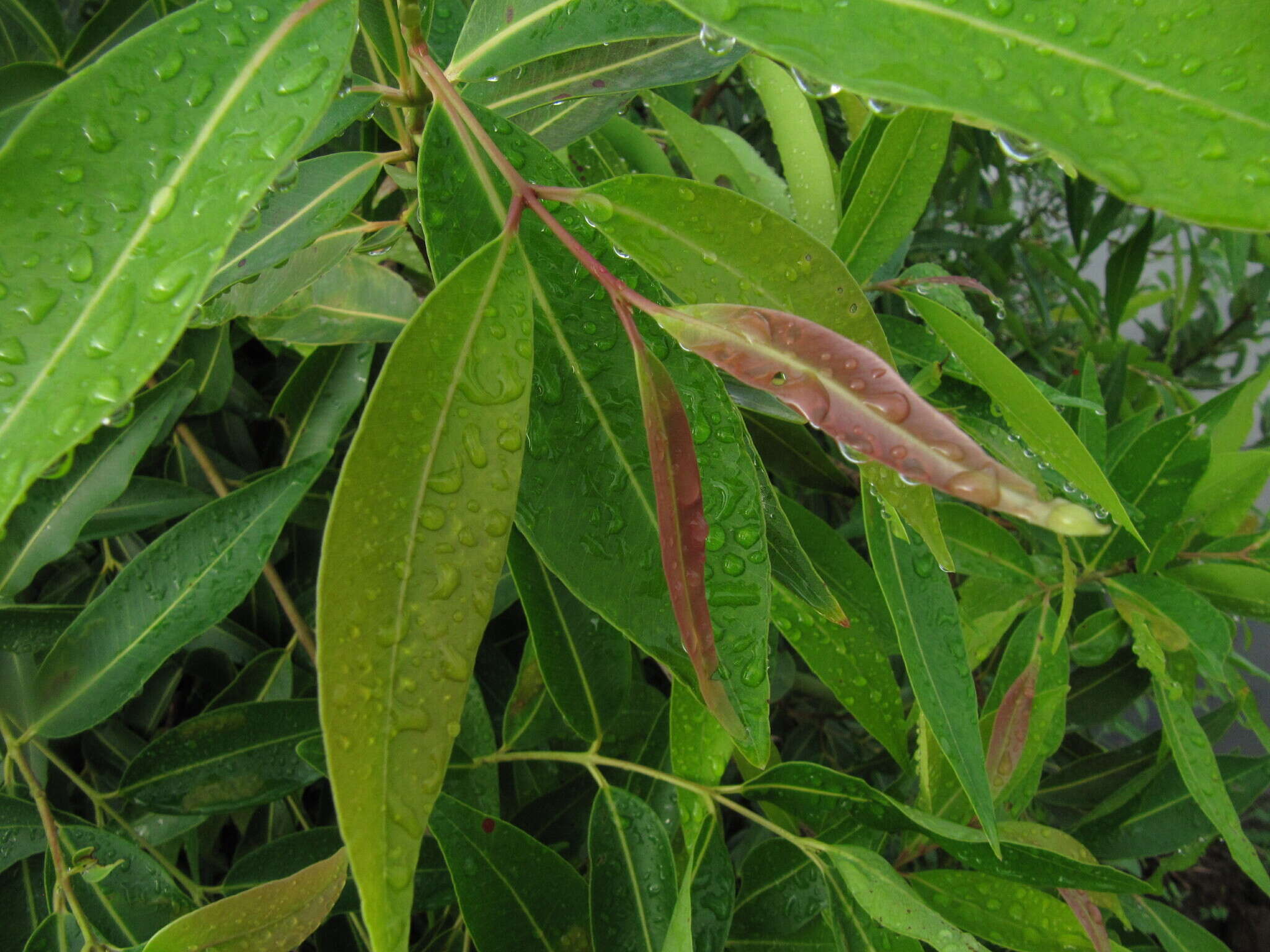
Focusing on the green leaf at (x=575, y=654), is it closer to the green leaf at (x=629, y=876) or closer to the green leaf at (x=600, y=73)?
→ the green leaf at (x=629, y=876)

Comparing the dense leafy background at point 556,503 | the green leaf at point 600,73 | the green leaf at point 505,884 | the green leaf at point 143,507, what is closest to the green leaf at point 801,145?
the dense leafy background at point 556,503

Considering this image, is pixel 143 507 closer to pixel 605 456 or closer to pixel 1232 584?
pixel 605 456

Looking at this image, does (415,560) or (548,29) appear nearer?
(415,560)

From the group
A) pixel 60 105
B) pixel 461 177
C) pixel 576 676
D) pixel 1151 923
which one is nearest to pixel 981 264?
pixel 1151 923

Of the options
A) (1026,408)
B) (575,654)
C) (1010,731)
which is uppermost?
(1026,408)

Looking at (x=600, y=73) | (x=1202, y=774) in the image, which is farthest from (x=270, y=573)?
(x=1202, y=774)

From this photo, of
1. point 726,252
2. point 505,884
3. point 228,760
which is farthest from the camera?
point 228,760
